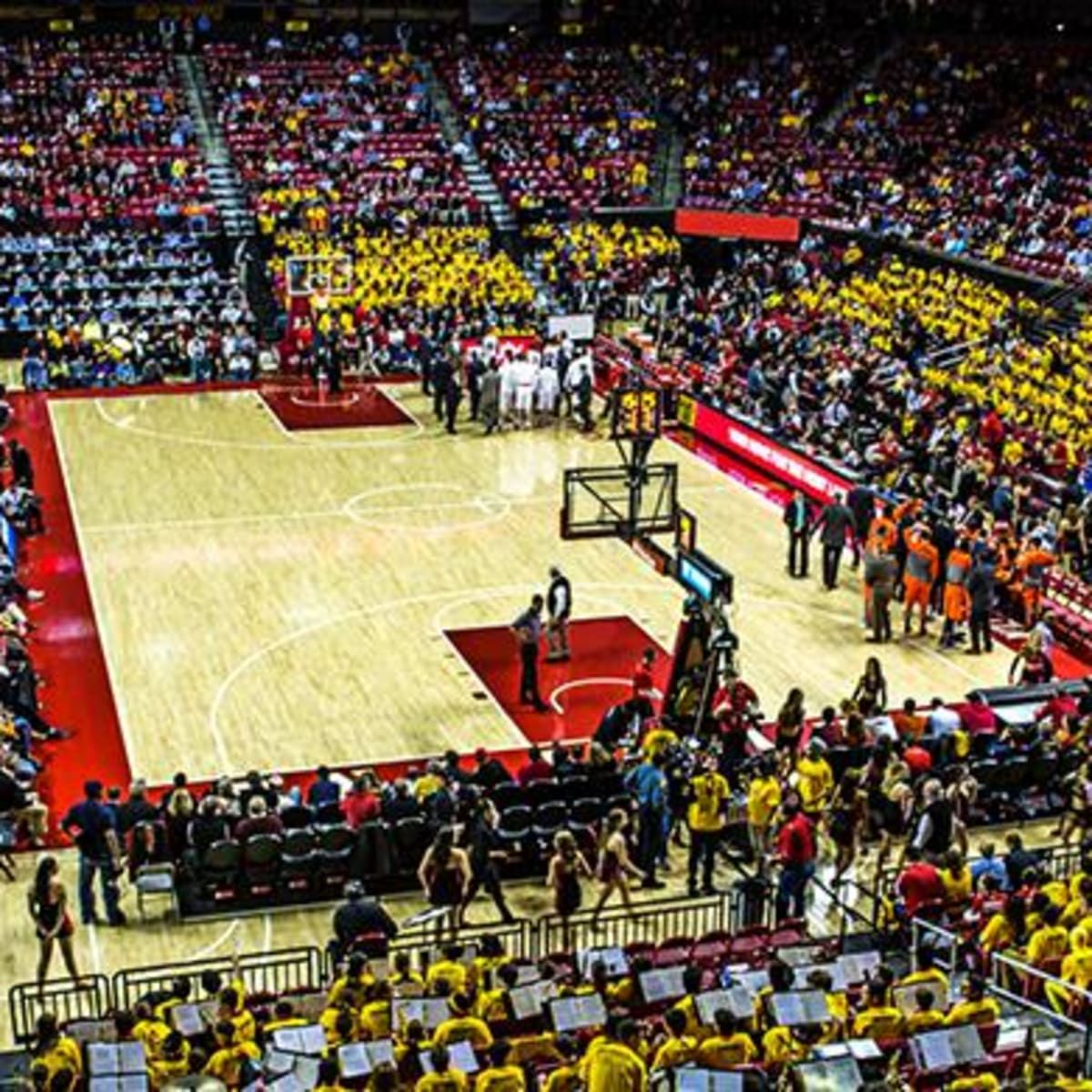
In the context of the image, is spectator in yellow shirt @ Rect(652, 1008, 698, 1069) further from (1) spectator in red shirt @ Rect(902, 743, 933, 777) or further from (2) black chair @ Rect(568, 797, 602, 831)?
(1) spectator in red shirt @ Rect(902, 743, 933, 777)

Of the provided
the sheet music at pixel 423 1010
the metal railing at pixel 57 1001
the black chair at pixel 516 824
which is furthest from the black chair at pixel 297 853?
the sheet music at pixel 423 1010

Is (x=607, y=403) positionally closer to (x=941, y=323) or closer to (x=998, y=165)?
(x=941, y=323)

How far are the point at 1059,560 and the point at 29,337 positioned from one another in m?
24.7

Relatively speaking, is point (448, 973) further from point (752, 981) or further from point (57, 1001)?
point (57, 1001)

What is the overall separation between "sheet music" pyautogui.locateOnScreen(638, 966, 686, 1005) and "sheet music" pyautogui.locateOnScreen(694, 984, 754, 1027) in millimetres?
548

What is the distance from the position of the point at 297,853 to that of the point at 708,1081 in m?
7.23

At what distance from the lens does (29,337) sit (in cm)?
4194

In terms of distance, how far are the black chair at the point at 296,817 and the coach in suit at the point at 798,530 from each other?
11530 millimetres

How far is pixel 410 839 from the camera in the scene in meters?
17.5

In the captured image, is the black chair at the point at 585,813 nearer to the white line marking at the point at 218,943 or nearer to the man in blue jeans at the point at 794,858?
the man in blue jeans at the point at 794,858

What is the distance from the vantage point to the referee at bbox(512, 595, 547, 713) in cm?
2250

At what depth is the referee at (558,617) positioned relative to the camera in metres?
23.3

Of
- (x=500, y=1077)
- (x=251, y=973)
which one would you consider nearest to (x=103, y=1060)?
(x=500, y=1077)

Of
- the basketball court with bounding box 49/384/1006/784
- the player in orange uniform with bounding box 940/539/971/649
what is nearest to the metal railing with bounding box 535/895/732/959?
the basketball court with bounding box 49/384/1006/784
